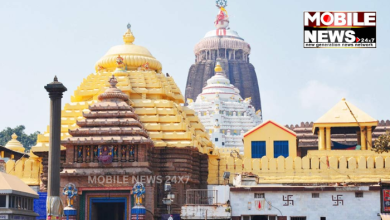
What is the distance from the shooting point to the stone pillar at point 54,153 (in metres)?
51.1

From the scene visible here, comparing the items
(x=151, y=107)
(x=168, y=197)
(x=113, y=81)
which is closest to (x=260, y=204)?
(x=168, y=197)

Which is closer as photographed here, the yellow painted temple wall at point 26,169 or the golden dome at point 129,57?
the yellow painted temple wall at point 26,169

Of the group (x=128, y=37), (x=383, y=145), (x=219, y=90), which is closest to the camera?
(x=383, y=145)

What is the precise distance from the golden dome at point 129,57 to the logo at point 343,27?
17018 millimetres

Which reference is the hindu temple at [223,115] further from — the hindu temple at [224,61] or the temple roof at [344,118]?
the temple roof at [344,118]

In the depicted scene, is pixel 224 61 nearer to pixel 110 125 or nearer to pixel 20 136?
pixel 20 136

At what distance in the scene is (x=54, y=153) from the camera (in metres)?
51.5

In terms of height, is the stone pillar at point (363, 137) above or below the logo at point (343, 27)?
below

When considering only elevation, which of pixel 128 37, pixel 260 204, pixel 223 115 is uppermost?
pixel 223 115

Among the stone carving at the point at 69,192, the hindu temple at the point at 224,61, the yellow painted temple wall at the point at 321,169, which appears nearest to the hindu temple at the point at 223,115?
the hindu temple at the point at 224,61

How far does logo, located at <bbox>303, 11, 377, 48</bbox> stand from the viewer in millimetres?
50938

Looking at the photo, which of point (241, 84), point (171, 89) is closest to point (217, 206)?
point (171, 89)

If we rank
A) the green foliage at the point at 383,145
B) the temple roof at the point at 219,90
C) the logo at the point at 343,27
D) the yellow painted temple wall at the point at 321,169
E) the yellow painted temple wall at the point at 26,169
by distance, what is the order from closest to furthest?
the logo at the point at 343,27, the yellow painted temple wall at the point at 321,169, the green foliage at the point at 383,145, the yellow painted temple wall at the point at 26,169, the temple roof at the point at 219,90

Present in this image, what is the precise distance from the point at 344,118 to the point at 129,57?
14598 millimetres
